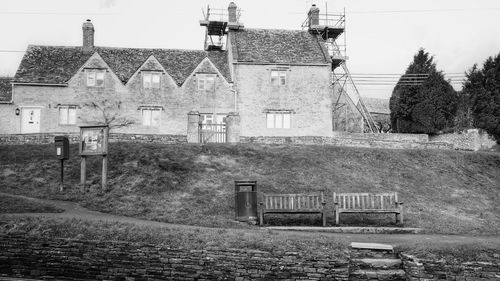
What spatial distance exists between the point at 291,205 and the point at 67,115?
27.1m

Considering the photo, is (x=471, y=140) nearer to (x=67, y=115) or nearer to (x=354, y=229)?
(x=354, y=229)

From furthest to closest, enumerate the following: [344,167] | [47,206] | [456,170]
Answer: [456,170] → [344,167] → [47,206]

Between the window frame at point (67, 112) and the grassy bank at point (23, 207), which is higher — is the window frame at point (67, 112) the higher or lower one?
the higher one

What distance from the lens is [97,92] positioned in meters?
43.1

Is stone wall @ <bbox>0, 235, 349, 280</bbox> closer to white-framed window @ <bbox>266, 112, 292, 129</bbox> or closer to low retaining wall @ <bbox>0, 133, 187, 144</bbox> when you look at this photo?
low retaining wall @ <bbox>0, 133, 187, 144</bbox>

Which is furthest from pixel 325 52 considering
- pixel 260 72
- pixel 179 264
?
pixel 179 264

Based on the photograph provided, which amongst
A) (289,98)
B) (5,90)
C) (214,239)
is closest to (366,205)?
(214,239)

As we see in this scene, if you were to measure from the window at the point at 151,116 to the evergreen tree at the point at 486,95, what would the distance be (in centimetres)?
2790

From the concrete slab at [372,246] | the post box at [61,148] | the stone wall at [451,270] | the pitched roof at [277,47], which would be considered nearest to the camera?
the stone wall at [451,270]

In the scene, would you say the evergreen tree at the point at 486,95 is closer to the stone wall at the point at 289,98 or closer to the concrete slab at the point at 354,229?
the stone wall at the point at 289,98

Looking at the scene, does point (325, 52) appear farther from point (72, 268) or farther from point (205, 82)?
point (72, 268)

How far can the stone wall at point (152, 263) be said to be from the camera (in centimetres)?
1381

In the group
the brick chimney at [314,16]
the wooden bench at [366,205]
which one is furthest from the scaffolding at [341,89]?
the wooden bench at [366,205]

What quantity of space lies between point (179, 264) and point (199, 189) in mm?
10843
